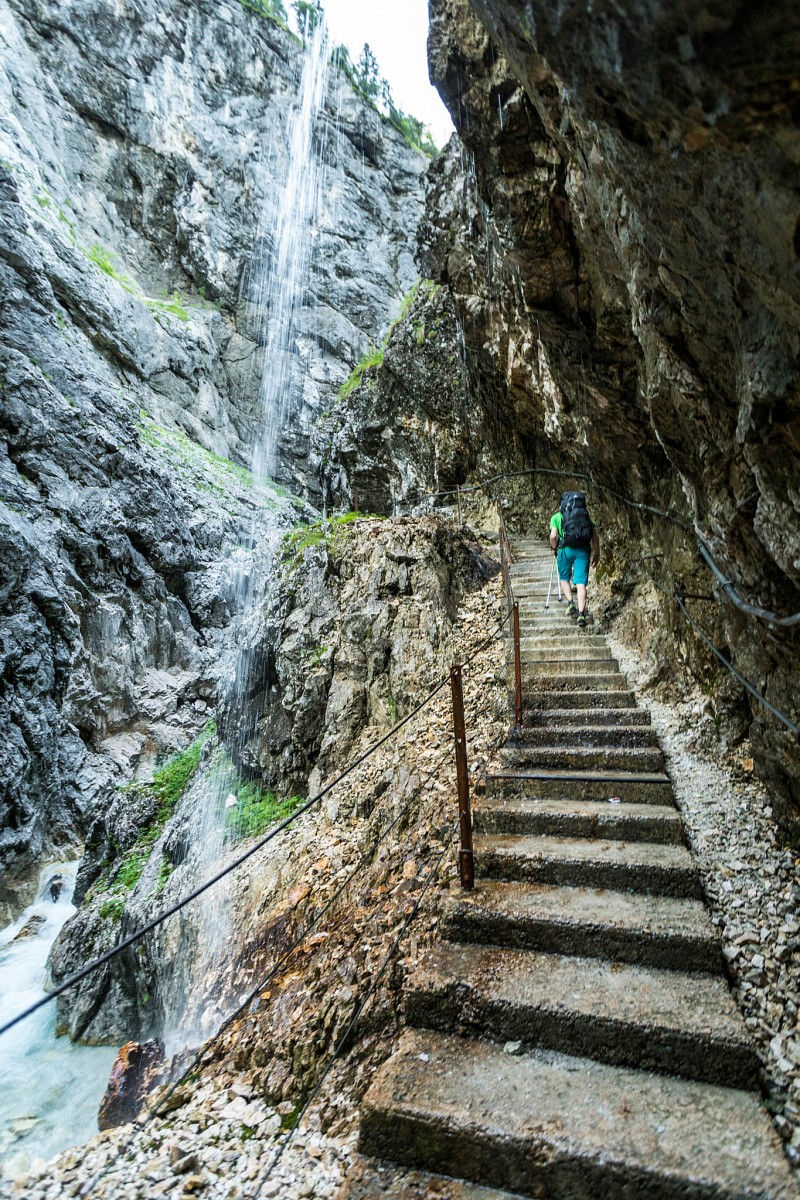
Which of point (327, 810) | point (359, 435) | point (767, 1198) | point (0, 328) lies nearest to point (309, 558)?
point (327, 810)

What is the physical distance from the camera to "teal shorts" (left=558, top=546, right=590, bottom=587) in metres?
6.88

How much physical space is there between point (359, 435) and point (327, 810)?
14871 millimetres

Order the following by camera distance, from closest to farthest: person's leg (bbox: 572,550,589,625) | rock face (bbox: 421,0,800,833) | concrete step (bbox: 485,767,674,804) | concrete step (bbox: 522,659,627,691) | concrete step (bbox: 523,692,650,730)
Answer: rock face (bbox: 421,0,800,833) < concrete step (bbox: 485,767,674,804) < concrete step (bbox: 523,692,650,730) < concrete step (bbox: 522,659,627,691) < person's leg (bbox: 572,550,589,625)

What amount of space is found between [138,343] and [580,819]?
29.1 metres

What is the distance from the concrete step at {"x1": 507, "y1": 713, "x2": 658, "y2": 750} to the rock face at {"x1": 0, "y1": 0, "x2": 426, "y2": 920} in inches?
557

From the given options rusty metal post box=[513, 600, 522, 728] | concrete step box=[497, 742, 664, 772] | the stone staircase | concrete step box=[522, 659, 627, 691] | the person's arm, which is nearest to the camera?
the stone staircase

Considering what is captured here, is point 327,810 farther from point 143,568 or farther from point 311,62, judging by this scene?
point 311,62

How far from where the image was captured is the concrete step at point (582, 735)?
4.66m

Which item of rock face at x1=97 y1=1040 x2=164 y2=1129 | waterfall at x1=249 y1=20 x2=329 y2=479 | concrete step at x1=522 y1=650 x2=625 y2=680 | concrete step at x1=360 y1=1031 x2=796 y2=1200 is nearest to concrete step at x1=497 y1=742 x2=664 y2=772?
concrete step at x1=522 y1=650 x2=625 y2=680

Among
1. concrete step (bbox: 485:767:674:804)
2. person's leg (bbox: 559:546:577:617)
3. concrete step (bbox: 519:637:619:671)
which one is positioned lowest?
concrete step (bbox: 485:767:674:804)

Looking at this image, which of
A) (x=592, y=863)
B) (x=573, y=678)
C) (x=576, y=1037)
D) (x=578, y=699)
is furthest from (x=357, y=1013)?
(x=573, y=678)

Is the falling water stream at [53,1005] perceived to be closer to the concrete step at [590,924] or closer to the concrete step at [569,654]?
the concrete step at [590,924]

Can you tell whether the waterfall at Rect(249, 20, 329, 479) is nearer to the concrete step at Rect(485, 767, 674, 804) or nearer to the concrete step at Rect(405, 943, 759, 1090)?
the concrete step at Rect(485, 767, 674, 804)

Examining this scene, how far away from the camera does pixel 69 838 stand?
561 inches
